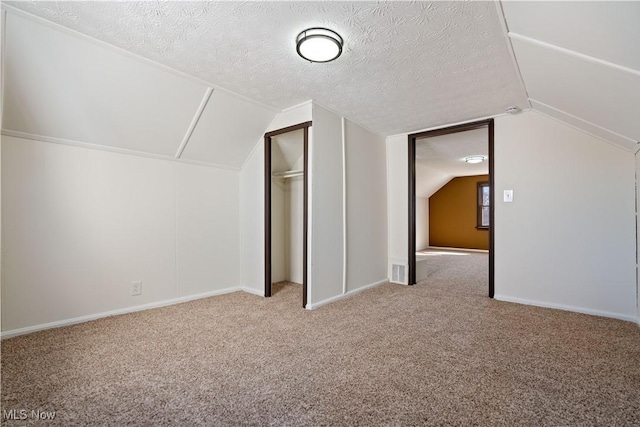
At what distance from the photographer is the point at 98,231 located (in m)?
2.52

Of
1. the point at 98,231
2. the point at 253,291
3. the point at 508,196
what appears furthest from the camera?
the point at 253,291

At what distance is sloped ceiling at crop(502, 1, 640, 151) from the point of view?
1222 millimetres

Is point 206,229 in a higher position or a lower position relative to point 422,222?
higher

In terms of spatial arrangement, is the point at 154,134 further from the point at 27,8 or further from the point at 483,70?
the point at 483,70

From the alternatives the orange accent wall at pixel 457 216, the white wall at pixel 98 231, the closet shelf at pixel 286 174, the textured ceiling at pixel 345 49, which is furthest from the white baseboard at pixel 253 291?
the orange accent wall at pixel 457 216

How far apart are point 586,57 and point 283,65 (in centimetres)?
182

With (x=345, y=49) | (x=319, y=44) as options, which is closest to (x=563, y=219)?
(x=345, y=49)

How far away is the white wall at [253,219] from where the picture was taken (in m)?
3.37

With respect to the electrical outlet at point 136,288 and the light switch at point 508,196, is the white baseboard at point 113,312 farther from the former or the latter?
the light switch at point 508,196

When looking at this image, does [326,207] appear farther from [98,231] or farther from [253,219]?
[98,231]

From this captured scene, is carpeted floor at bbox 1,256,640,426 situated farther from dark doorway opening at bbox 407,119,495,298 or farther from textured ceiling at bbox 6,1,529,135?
textured ceiling at bbox 6,1,529,135

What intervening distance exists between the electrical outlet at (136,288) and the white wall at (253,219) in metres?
1.11

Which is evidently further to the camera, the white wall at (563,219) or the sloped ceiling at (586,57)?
the white wall at (563,219)

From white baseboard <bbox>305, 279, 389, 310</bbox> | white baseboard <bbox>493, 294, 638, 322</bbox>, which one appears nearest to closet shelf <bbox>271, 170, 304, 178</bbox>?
white baseboard <bbox>305, 279, 389, 310</bbox>
